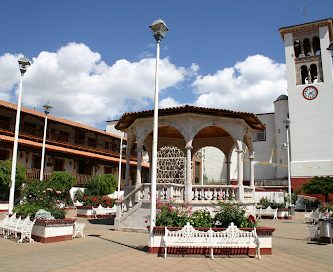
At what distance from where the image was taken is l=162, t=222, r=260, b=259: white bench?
880 centimetres

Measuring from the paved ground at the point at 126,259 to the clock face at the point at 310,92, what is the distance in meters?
31.2

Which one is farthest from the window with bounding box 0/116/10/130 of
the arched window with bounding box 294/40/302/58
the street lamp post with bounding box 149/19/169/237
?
the arched window with bounding box 294/40/302/58

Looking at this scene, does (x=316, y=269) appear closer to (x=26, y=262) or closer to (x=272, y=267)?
(x=272, y=267)

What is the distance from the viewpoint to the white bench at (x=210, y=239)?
A: 880 centimetres

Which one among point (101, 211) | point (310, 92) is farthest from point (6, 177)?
point (310, 92)

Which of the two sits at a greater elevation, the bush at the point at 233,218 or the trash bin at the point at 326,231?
the bush at the point at 233,218

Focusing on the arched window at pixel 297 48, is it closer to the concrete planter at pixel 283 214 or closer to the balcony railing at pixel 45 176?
the concrete planter at pixel 283 214

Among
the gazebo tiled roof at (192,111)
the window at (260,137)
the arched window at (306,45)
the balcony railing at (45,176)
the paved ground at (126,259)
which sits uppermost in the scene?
the arched window at (306,45)

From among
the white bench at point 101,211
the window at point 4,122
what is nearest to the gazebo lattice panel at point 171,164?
the white bench at point 101,211

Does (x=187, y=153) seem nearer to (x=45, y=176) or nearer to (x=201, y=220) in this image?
Result: (x=201, y=220)

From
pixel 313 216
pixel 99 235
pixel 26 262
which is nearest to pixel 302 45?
pixel 313 216

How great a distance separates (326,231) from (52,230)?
979 cm

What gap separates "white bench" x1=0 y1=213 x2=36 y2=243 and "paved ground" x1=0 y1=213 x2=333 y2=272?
396 mm

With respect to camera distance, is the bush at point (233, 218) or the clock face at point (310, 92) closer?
the bush at point (233, 218)
